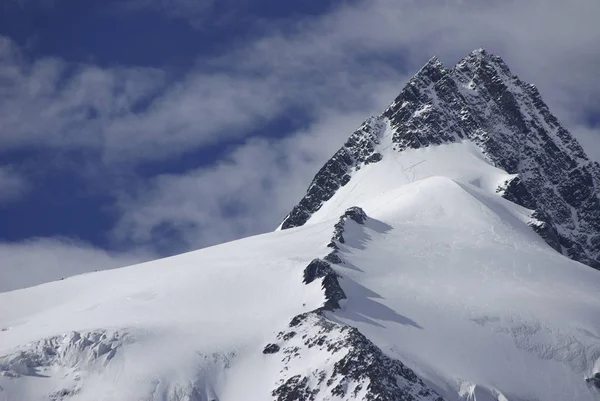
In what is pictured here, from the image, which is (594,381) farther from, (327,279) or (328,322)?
(327,279)

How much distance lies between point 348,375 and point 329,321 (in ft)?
54.9

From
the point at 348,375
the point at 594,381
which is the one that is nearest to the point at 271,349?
the point at 348,375

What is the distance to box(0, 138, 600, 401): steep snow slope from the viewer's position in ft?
386

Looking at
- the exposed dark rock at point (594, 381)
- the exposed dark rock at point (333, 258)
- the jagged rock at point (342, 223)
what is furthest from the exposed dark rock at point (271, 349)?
the exposed dark rock at point (594, 381)

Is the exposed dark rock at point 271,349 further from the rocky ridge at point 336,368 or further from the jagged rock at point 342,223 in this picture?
the jagged rock at point 342,223

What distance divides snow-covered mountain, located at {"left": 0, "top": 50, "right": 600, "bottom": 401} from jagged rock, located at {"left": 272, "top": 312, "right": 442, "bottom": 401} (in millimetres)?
203

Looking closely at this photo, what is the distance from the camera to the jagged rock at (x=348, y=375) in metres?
108

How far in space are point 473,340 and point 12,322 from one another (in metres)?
70.3

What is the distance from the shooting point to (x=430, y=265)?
158m

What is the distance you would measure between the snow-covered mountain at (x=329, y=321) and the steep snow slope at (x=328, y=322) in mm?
281

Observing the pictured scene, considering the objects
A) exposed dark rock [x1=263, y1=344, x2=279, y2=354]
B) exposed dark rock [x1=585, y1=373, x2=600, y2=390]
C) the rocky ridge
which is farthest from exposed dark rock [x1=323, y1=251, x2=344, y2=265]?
exposed dark rock [x1=585, y1=373, x2=600, y2=390]

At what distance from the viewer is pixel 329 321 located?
126 m

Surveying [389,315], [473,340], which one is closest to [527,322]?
[473,340]

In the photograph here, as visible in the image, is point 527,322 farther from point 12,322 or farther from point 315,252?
point 12,322
